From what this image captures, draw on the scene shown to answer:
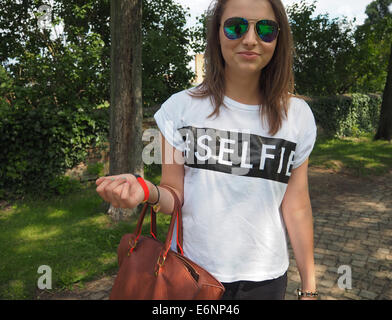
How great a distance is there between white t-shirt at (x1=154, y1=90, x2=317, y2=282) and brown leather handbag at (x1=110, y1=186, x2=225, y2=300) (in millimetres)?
174

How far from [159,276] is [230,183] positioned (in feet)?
1.55

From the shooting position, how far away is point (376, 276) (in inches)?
176

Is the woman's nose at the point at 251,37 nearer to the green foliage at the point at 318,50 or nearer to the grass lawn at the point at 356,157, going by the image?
the grass lawn at the point at 356,157

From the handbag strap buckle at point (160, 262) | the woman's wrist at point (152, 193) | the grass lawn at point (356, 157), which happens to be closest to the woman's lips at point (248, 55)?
the woman's wrist at point (152, 193)

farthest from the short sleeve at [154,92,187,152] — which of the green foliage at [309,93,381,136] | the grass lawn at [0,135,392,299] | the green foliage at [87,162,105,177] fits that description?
the green foliage at [309,93,381,136]

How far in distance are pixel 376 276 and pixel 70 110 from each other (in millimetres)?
6291

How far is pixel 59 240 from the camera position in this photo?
17.3 ft

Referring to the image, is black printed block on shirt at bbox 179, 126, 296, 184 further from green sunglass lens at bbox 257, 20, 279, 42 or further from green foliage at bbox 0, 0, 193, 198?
green foliage at bbox 0, 0, 193, 198

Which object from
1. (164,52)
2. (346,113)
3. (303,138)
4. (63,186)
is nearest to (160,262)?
(303,138)

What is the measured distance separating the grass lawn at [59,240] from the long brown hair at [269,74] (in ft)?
11.1

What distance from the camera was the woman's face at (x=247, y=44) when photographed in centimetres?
157

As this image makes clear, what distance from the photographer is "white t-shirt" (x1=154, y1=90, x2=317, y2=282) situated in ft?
4.97

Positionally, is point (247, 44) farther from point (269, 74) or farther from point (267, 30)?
point (269, 74)

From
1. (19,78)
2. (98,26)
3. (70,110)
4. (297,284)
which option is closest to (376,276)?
(297,284)
